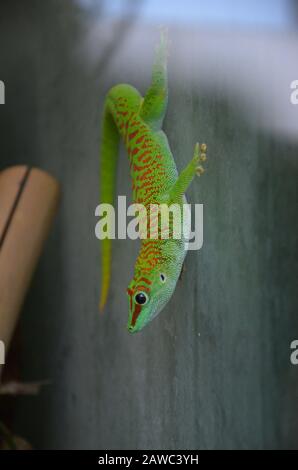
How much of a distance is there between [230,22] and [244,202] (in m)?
0.36

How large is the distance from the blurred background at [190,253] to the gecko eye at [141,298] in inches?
7.0

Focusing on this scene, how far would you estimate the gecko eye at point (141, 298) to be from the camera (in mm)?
1141

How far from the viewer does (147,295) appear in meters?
1.15

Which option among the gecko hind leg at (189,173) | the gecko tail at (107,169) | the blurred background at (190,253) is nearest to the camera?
the blurred background at (190,253)

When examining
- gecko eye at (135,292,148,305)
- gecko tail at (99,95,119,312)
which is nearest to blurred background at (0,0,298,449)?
gecko tail at (99,95,119,312)

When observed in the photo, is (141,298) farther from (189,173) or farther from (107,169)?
(107,169)

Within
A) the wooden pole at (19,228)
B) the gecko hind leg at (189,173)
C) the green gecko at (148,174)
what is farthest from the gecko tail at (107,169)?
the gecko hind leg at (189,173)

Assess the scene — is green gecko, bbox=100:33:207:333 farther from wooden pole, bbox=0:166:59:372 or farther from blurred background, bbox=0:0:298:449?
wooden pole, bbox=0:166:59:372

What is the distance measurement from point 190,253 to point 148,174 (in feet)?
0.64

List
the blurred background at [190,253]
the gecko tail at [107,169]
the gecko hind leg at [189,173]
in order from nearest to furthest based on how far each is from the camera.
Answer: the blurred background at [190,253], the gecko hind leg at [189,173], the gecko tail at [107,169]

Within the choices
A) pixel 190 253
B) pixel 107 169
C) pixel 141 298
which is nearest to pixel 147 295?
pixel 141 298

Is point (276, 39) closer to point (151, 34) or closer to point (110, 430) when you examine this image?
point (151, 34)

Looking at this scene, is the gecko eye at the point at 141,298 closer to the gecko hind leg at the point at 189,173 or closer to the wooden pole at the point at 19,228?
the gecko hind leg at the point at 189,173

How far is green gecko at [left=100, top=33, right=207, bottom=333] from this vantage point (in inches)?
46.2
